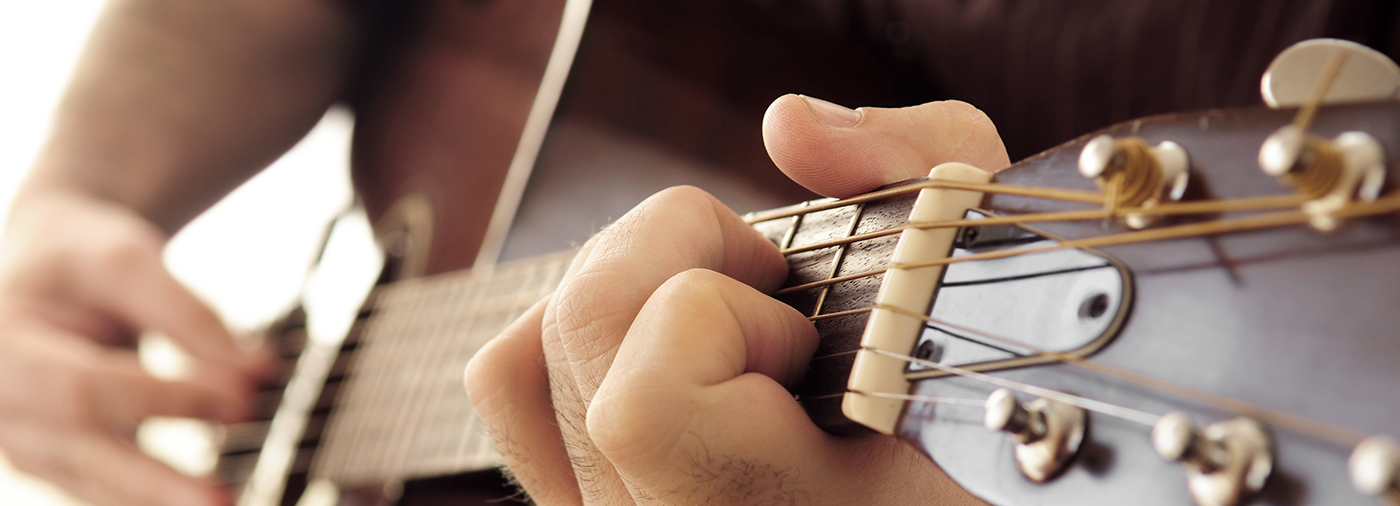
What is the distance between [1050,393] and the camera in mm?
364

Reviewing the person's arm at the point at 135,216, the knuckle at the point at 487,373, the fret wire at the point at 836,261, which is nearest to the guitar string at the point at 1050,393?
the fret wire at the point at 836,261

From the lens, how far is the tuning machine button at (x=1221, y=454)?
0.95 feet

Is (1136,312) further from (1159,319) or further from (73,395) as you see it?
(73,395)

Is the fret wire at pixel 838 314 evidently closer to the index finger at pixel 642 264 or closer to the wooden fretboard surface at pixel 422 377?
the index finger at pixel 642 264

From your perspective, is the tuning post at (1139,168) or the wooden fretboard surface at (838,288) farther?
the wooden fretboard surface at (838,288)

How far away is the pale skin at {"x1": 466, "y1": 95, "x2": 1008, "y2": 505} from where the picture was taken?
1.52 ft

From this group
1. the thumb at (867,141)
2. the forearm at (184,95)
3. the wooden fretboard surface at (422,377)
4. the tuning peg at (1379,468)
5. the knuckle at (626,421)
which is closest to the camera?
the tuning peg at (1379,468)

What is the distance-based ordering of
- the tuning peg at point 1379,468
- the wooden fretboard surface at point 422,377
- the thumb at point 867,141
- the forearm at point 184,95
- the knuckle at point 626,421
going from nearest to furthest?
the tuning peg at point 1379,468 → the knuckle at point 626,421 → the thumb at point 867,141 → the wooden fretboard surface at point 422,377 → the forearm at point 184,95

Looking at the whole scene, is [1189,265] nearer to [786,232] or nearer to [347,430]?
[786,232]

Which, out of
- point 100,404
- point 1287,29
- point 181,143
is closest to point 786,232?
point 1287,29

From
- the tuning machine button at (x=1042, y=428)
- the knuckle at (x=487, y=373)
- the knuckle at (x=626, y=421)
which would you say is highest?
the tuning machine button at (x=1042, y=428)

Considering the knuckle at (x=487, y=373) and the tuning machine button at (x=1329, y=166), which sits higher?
the tuning machine button at (x=1329, y=166)

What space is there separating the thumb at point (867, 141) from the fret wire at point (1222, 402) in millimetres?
212

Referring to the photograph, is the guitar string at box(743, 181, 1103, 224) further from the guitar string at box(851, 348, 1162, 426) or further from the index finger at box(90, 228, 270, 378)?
the index finger at box(90, 228, 270, 378)
